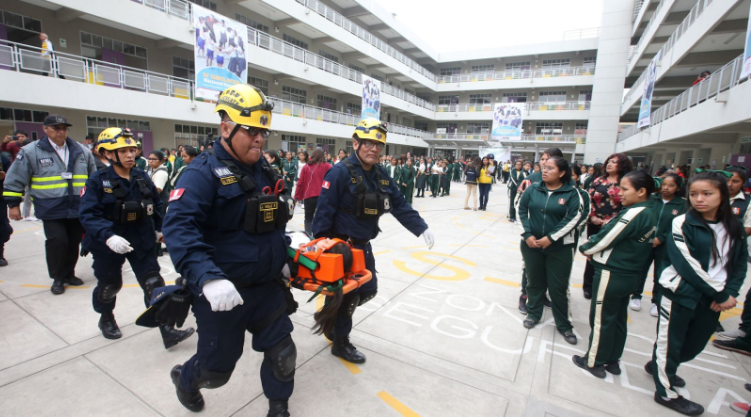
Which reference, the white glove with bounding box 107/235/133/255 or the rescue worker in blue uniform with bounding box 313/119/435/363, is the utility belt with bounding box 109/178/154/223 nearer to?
the white glove with bounding box 107/235/133/255

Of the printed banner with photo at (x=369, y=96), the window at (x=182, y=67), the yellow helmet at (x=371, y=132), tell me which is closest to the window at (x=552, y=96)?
the printed banner with photo at (x=369, y=96)

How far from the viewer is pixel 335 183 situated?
2934mm

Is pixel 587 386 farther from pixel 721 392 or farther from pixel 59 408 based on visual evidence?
pixel 59 408

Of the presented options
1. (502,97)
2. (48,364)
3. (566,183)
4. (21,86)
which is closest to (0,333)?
(48,364)

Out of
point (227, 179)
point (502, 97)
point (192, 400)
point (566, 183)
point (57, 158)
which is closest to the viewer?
point (227, 179)

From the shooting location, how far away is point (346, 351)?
3.04m

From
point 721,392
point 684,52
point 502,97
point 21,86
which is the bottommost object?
point 721,392

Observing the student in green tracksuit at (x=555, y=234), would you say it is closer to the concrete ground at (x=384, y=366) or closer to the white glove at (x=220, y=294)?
the concrete ground at (x=384, y=366)

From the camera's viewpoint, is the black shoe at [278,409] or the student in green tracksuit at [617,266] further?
the student in green tracksuit at [617,266]

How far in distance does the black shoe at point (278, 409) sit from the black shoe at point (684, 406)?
9.50 ft

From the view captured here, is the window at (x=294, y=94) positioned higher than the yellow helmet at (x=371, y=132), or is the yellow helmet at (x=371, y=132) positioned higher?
the window at (x=294, y=94)

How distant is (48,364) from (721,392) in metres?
5.60

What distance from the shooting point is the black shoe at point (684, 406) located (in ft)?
8.43

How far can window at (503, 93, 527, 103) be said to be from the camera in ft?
131
